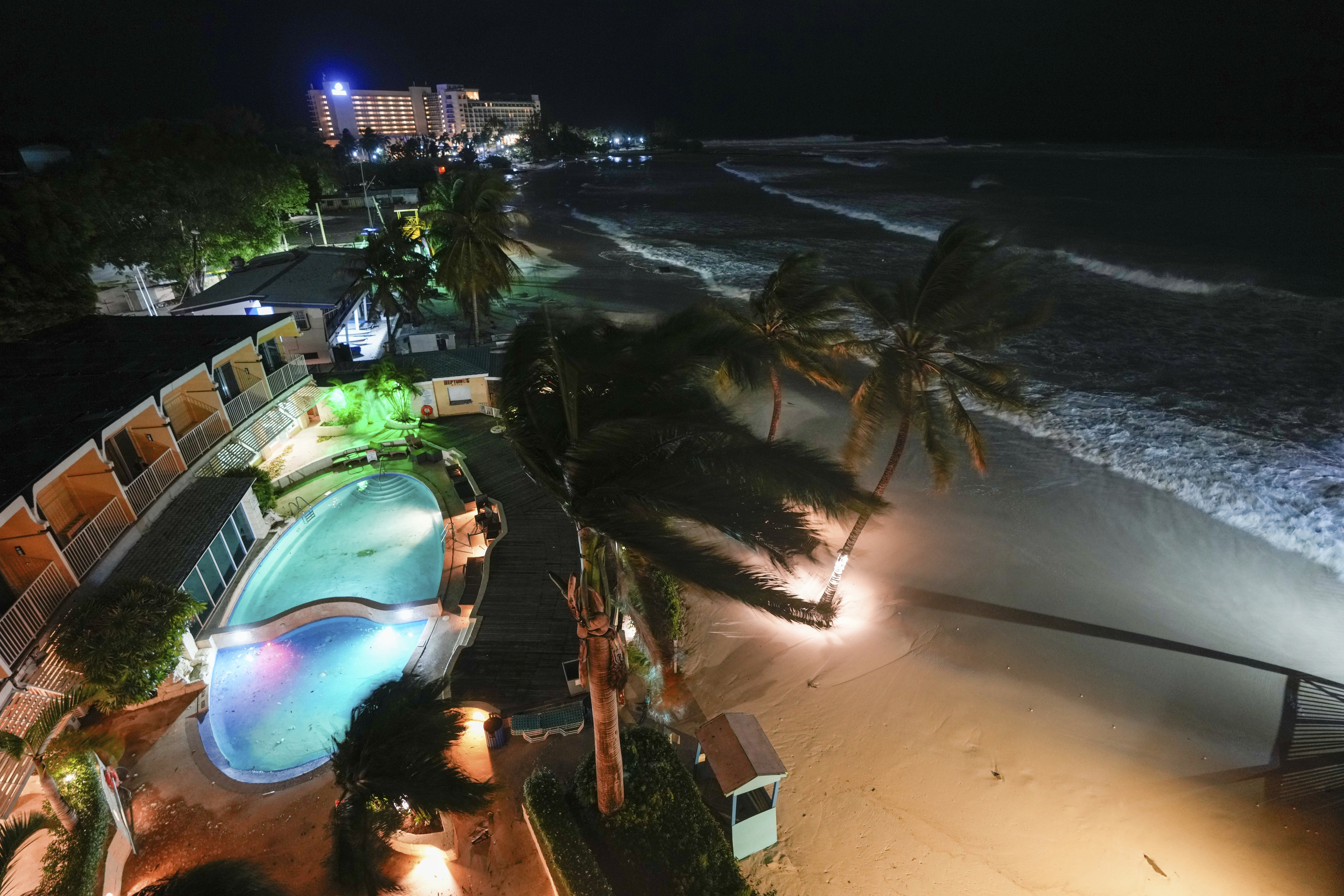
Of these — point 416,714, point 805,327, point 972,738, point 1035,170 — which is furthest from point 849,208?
point 416,714

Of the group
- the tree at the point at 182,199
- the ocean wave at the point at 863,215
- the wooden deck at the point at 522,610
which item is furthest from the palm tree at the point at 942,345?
the ocean wave at the point at 863,215

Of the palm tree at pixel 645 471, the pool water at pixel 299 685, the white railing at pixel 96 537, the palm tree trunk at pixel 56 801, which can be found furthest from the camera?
the white railing at pixel 96 537

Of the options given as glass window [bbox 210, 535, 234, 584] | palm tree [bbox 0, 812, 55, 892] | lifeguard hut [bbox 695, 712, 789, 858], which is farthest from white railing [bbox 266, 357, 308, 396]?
lifeguard hut [bbox 695, 712, 789, 858]

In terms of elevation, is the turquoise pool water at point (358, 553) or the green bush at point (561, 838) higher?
the green bush at point (561, 838)

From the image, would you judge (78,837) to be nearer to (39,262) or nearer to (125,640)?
(125,640)

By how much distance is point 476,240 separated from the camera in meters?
29.4

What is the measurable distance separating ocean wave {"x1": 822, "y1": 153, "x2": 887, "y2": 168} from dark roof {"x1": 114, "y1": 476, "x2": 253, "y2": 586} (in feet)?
409

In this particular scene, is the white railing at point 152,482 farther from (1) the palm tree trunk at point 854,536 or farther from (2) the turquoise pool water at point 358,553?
(1) the palm tree trunk at point 854,536

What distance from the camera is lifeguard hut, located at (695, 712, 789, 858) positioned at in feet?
31.1

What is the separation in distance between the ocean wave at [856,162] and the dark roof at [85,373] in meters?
122

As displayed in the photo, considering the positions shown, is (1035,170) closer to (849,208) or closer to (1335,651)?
(849,208)

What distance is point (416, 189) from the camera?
71062 mm

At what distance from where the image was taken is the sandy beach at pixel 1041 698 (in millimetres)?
10281

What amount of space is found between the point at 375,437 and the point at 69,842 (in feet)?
49.4
